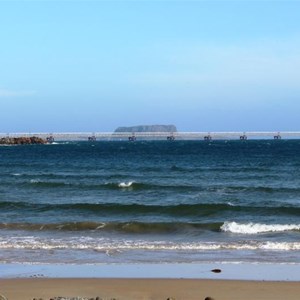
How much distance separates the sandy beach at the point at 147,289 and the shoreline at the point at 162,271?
0.47 meters

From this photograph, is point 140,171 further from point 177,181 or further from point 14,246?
point 14,246

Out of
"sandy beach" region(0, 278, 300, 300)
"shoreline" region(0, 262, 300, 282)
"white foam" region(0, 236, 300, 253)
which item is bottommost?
"white foam" region(0, 236, 300, 253)

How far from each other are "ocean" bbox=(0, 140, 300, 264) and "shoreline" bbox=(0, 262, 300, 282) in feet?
1.86

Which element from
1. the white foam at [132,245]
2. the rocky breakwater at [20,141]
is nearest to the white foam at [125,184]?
the white foam at [132,245]

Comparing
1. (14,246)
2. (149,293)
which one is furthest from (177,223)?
(149,293)

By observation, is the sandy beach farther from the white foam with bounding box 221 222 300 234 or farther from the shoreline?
the white foam with bounding box 221 222 300 234

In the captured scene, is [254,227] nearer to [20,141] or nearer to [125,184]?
[125,184]

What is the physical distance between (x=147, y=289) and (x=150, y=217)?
40.0 feet

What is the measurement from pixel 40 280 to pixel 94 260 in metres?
2.59

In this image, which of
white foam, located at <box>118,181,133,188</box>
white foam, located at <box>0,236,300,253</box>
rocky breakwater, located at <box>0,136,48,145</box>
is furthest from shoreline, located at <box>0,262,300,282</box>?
rocky breakwater, located at <box>0,136,48,145</box>

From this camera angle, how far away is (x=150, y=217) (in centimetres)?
2472

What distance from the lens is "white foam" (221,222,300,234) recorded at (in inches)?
831

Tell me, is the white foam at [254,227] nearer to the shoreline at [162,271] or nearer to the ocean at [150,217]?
the ocean at [150,217]

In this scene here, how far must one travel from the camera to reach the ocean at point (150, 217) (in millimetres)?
16781
